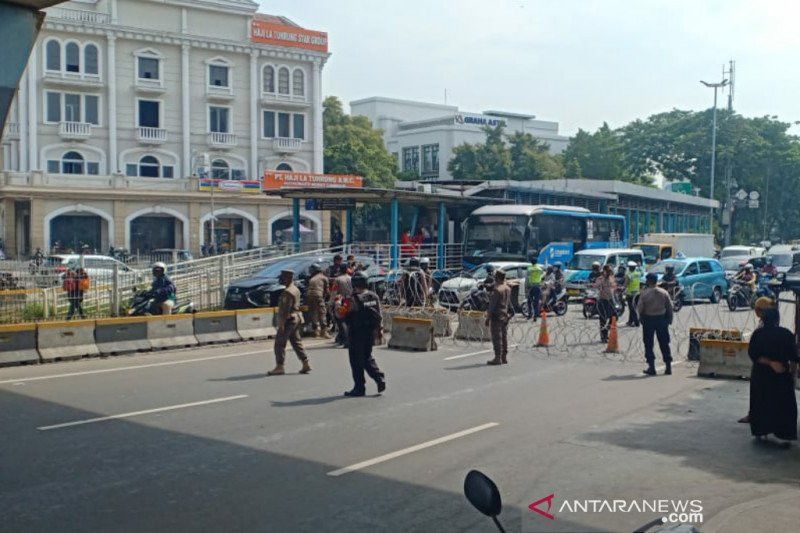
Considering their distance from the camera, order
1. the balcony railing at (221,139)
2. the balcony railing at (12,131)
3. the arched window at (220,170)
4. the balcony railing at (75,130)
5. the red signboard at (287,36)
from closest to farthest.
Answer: the balcony railing at (12,131) → the balcony railing at (75,130) → the balcony railing at (221,139) → the arched window at (220,170) → the red signboard at (287,36)

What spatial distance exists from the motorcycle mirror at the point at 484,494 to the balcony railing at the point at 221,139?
52485 millimetres

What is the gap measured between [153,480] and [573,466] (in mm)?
4030

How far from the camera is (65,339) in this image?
15422 millimetres

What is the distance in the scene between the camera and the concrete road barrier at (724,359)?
45.7 ft

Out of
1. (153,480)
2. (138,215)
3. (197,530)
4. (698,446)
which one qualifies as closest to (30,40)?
(153,480)

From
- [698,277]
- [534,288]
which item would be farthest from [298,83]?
[534,288]

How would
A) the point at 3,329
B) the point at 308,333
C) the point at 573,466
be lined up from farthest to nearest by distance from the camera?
the point at 308,333
the point at 3,329
the point at 573,466

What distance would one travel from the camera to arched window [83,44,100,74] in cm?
4981

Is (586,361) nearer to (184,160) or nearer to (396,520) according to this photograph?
(396,520)

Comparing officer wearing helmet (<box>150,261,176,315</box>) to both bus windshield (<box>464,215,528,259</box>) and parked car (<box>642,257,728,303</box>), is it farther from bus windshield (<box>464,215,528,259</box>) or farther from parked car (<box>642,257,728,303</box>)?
parked car (<box>642,257,728,303</box>)

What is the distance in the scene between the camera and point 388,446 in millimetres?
9094

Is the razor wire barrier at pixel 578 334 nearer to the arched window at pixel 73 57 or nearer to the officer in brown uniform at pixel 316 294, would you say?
the officer in brown uniform at pixel 316 294

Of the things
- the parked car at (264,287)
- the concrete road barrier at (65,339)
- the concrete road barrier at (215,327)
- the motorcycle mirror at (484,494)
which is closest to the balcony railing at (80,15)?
the parked car at (264,287)

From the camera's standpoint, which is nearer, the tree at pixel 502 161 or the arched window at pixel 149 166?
the arched window at pixel 149 166
